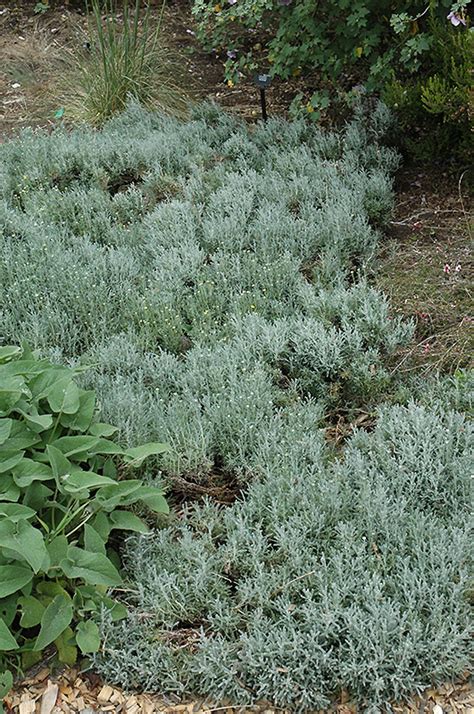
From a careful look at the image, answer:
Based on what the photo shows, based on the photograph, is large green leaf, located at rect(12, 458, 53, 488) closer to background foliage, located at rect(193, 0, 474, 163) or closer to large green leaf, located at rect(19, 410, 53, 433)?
large green leaf, located at rect(19, 410, 53, 433)

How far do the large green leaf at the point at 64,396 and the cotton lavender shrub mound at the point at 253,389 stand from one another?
0.28 m

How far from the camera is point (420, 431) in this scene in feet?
8.96

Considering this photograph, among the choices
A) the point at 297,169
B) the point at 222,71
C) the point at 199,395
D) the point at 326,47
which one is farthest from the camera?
the point at 222,71

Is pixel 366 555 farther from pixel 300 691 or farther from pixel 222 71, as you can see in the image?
pixel 222 71

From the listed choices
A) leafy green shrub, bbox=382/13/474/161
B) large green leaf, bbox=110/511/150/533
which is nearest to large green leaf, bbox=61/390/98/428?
large green leaf, bbox=110/511/150/533

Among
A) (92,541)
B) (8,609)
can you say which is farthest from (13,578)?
(92,541)

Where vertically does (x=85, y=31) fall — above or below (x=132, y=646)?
above

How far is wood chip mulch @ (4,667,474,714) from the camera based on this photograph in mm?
2131

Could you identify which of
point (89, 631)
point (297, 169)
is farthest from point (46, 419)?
point (297, 169)

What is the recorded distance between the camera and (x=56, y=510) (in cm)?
249

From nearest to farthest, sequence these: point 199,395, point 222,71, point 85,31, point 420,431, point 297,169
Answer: point 420,431 < point 199,395 < point 297,169 < point 222,71 < point 85,31

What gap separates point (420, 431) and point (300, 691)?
0.97 metres

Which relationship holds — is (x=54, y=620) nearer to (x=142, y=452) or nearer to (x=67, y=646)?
(x=67, y=646)

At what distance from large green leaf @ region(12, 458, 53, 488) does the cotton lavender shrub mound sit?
356mm
